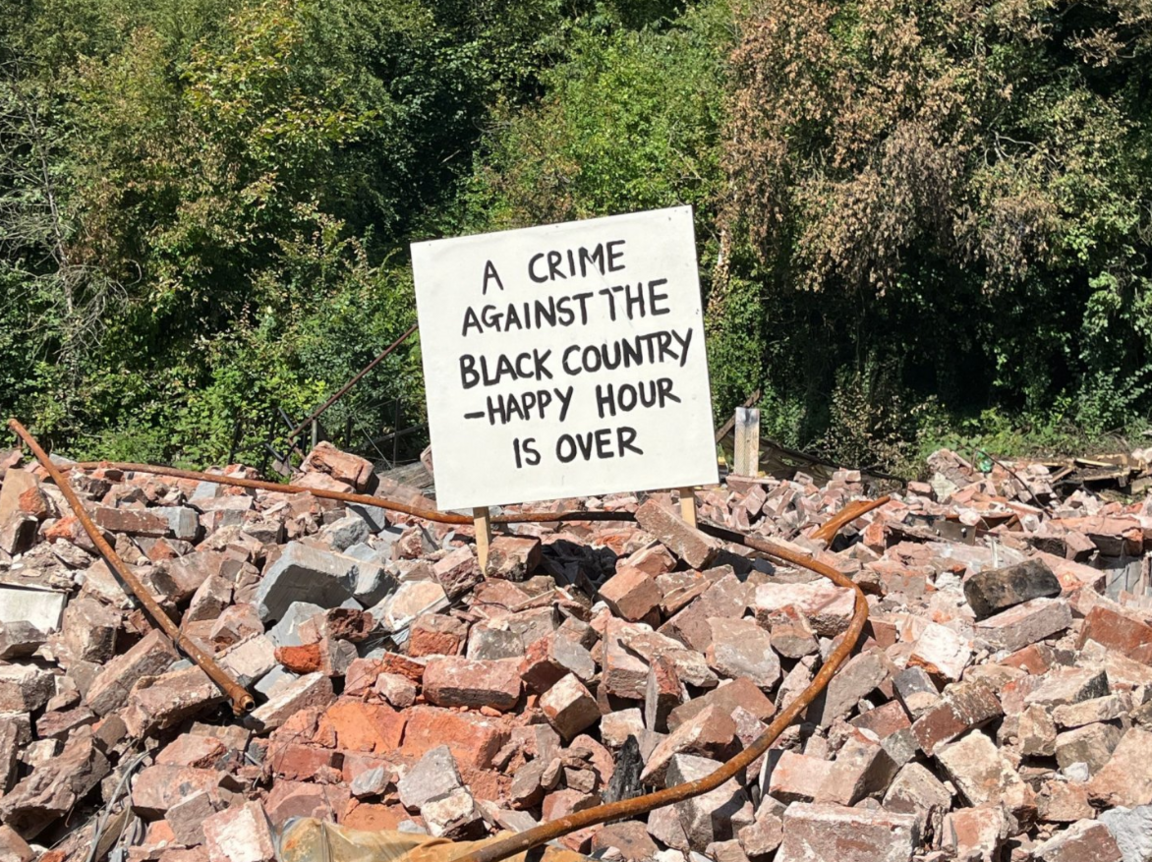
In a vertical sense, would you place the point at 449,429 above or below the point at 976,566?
above

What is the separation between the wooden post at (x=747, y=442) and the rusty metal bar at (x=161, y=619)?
576 cm

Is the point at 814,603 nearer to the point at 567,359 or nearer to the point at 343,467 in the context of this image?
the point at 567,359

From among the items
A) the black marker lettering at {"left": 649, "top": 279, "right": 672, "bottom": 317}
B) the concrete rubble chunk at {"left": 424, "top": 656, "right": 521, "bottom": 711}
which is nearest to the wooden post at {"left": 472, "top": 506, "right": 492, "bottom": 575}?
the concrete rubble chunk at {"left": 424, "top": 656, "right": 521, "bottom": 711}

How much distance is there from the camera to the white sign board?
17.4ft

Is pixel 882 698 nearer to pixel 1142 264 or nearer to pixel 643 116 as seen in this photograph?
pixel 1142 264

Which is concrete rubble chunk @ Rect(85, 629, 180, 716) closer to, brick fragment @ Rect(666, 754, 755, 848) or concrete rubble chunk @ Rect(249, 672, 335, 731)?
concrete rubble chunk @ Rect(249, 672, 335, 731)

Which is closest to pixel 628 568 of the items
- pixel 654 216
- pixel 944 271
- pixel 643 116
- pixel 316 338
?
pixel 654 216

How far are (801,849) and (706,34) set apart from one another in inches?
662

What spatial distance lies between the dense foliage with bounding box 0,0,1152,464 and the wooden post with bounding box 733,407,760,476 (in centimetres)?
387

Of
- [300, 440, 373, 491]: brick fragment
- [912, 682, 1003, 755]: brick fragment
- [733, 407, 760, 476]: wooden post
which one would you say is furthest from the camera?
[733, 407, 760, 476]: wooden post

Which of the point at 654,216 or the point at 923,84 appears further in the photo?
the point at 923,84

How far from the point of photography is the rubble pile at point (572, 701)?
Answer: 372 cm

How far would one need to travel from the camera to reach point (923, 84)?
13367mm

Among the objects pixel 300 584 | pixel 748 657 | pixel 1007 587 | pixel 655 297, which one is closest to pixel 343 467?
pixel 300 584
